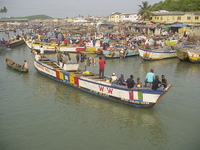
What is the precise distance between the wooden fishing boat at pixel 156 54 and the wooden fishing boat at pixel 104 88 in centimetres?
1234

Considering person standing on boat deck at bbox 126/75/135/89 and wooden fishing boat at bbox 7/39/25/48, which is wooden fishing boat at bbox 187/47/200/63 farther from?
wooden fishing boat at bbox 7/39/25/48

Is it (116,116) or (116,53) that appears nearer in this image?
(116,116)

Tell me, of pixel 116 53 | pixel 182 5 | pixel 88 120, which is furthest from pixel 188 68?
pixel 182 5

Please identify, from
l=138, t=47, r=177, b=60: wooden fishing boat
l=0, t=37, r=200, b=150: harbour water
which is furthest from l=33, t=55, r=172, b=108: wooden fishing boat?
l=138, t=47, r=177, b=60: wooden fishing boat

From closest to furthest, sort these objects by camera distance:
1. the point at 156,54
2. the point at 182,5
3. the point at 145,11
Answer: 1. the point at 156,54
2. the point at 145,11
3. the point at 182,5

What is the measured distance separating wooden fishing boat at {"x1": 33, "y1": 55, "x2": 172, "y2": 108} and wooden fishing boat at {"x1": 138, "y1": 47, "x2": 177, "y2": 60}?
1234 cm

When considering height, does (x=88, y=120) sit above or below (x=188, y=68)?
below

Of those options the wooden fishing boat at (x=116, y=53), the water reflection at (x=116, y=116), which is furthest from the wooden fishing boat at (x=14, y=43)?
the water reflection at (x=116, y=116)

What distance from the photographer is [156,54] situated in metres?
27.9

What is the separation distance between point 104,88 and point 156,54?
15.7 metres

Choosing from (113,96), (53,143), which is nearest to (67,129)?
(53,143)

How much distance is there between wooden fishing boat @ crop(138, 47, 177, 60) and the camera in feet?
90.6

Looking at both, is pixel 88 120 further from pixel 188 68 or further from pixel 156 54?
pixel 156 54

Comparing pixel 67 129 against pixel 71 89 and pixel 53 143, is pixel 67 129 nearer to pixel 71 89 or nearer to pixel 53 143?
pixel 53 143
